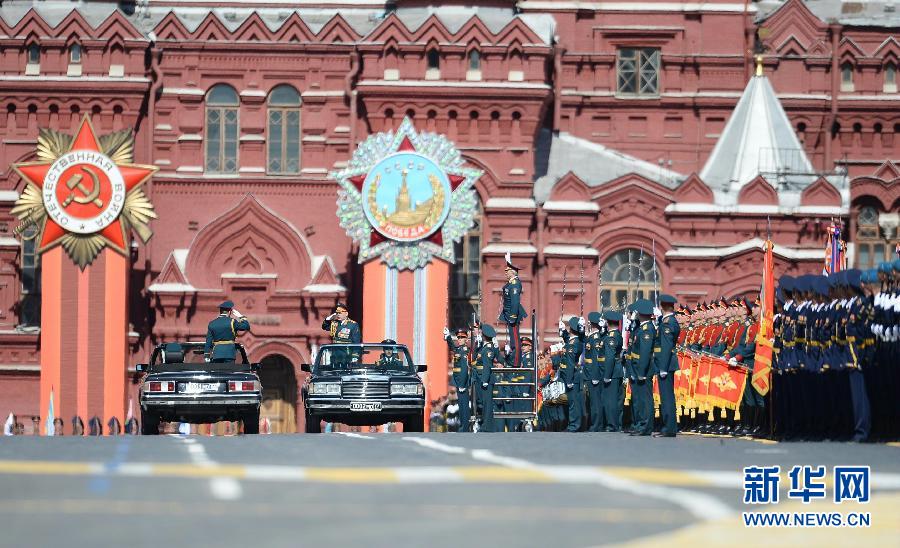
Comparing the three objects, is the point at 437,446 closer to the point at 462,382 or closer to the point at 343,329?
the point at 343,329

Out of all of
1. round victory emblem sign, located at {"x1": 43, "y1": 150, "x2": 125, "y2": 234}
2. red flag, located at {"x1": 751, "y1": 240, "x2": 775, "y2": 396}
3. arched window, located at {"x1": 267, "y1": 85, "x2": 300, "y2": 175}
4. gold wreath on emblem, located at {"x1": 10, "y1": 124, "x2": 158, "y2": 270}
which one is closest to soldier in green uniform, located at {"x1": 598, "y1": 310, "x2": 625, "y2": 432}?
red flag, located at {"x1": 751, "y1": 240, "x2": 775, "y2": 396}

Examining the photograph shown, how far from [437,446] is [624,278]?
92.1 ft

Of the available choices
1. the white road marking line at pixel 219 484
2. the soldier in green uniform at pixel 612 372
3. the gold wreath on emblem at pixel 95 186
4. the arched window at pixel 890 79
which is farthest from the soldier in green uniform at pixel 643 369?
the arched window at pixel 890 79

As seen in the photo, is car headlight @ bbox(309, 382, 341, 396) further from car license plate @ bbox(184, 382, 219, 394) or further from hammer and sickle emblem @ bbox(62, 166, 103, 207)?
hammer and sickle emblem @ bbox(62, 166, 103, 207)

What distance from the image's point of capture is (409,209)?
41719 mm

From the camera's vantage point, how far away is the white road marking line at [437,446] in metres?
17.0

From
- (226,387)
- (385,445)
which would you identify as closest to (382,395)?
Result: (226,387)

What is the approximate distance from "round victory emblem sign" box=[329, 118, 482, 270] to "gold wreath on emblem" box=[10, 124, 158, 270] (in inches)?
172

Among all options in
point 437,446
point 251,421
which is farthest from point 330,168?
point 437,446

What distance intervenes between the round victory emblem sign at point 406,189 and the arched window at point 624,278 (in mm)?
5160

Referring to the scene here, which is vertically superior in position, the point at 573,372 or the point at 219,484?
the point at 573,372

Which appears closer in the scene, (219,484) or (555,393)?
(219,484)

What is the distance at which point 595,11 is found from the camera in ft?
165

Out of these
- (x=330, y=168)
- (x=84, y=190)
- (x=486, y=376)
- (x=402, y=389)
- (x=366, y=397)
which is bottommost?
(x=366, y=397)
